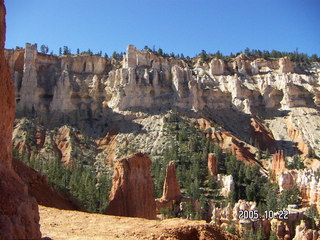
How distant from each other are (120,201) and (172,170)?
21605mm

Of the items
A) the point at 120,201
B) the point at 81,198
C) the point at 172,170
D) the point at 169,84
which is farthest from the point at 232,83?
the point at 120,201

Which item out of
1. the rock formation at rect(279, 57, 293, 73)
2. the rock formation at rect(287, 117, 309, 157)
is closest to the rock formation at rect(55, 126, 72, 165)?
the rock formation at rect(287, 117, 309, 157)

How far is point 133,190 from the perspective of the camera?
28.4 m

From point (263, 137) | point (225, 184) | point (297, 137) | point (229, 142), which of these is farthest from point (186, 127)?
point (297, 137)

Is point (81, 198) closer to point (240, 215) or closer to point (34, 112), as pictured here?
point (240, 215)

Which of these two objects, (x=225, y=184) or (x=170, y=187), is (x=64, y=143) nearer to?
(x=225, y=184)

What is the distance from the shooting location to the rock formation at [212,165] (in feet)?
204

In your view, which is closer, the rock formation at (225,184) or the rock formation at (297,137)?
the rock formation at (225,184)

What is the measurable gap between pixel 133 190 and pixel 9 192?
18.6 metres

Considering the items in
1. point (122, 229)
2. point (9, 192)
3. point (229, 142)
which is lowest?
point (122, 229)

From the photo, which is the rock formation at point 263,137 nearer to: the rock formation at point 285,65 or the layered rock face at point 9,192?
the rock formation at point 285,65

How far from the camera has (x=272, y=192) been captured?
5588 cm
